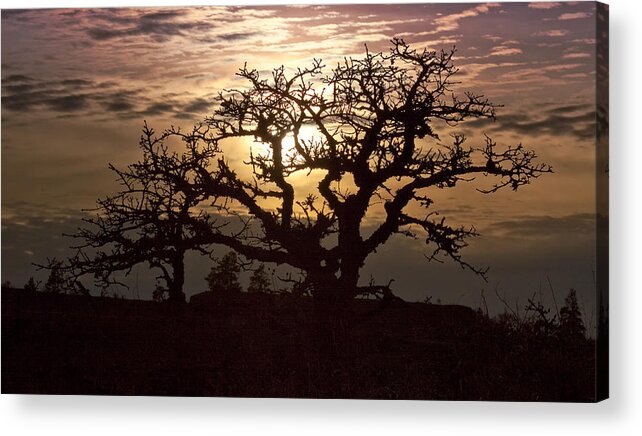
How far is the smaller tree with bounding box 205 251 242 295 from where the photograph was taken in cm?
787

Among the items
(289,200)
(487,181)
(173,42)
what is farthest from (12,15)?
(487,181)

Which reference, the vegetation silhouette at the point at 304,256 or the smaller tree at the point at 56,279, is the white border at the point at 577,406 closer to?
the vegetation silhouette at the point at 304,256

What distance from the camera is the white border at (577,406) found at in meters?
7.65

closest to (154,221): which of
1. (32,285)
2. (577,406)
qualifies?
(32,285)

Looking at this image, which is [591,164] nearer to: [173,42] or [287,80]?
[287,80]

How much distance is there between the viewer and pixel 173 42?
7902mm

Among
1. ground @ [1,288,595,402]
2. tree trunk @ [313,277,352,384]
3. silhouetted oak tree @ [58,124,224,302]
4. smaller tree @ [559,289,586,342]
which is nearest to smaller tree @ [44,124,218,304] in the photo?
silhouetted oak tree @ [58,124,224,302]

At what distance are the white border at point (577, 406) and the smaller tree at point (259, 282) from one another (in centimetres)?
73

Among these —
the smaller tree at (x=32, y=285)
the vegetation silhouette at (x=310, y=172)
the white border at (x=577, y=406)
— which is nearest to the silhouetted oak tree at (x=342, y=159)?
the vegetation silhouette at (x=310, y=172)

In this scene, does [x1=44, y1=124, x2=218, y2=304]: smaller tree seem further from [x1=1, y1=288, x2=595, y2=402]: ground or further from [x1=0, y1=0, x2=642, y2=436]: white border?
[x1=0, y1=0, x2=642, y2=436]: white border

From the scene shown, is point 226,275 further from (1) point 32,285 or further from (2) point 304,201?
(1) point 32,285

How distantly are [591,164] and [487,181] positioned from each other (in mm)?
667

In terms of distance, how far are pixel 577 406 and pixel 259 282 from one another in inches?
86.6

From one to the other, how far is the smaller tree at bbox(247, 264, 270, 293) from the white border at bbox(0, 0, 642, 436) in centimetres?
73
